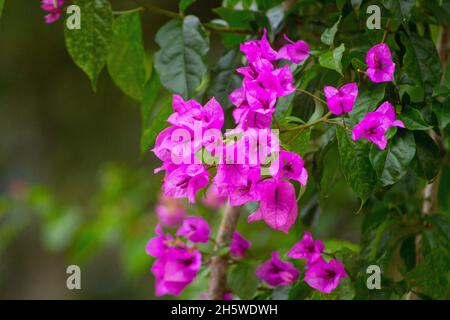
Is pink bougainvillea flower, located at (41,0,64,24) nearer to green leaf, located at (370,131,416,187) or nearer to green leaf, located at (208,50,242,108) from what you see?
green leaf, located at (208,50,242,108)

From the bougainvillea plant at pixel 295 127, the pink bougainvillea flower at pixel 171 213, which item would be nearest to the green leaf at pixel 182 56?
the bougainvillea plant at pixel 295 127

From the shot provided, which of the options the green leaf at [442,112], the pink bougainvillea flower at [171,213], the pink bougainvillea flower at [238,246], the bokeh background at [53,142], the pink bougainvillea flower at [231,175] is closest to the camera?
the pink bougainvillea flower at [231,175]

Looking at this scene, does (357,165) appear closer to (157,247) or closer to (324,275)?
(324,275)

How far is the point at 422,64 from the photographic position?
0.69 m

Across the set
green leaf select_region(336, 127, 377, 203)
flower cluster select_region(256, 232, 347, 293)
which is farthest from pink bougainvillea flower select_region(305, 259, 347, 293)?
green leaf select_region(336, 127, 377, 203)

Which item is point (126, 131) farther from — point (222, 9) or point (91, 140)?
point (222, 9)

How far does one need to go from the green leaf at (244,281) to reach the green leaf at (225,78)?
206mm

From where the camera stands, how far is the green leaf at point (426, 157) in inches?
26.3

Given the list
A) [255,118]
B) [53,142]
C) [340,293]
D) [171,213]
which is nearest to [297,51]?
[255,118]

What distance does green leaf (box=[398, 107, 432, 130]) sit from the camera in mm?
618

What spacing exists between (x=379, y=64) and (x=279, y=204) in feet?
0.52

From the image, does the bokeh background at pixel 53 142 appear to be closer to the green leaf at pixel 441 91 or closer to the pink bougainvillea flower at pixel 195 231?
the pink bougainvillea flower at pixel 195 231

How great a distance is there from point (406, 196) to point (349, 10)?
0.75 feet

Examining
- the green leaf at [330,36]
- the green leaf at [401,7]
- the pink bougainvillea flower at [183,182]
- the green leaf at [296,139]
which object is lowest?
the pink bougainvillea flower at [183,182]
